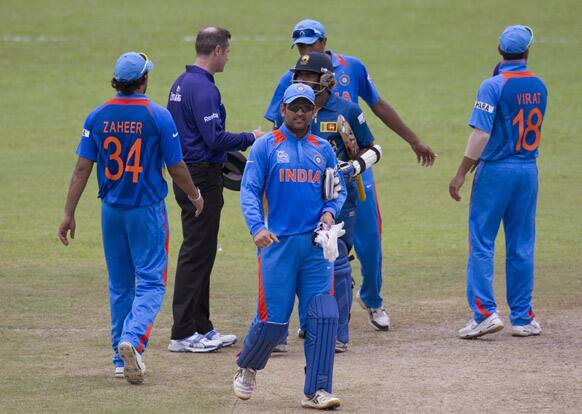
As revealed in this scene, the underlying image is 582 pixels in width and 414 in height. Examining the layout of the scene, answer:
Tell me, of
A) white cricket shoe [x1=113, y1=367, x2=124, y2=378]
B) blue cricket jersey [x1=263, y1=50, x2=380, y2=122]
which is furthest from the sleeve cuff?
blue cricket jersey [x1=263, y1=50, x2=380, y2=122]

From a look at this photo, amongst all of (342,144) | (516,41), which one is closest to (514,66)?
(516,41)

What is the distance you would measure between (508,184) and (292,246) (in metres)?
2.69

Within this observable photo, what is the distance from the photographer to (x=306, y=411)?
823 cm

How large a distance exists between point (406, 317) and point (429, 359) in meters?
1.62

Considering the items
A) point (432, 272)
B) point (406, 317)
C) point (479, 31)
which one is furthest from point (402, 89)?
point (406, 317)

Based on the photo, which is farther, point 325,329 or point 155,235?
Answer: point 155,235

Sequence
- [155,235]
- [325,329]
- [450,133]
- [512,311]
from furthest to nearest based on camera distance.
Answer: [450,133]
[512,311]
[155,235]
[325,329]

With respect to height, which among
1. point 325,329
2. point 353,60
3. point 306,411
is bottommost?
point 306,411

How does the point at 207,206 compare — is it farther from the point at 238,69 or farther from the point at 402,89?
the point at 238,69

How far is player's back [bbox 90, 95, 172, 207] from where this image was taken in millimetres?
8891

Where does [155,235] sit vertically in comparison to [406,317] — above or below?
above

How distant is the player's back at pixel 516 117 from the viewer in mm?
10258

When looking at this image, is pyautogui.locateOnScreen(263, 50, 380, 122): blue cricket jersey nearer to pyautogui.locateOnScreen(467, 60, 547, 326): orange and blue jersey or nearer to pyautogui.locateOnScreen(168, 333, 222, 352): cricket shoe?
pyautogui.locateOnScreen(467, 60, 547, 326): orange and blue jersey

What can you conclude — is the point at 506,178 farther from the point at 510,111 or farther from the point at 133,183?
the point at 133,183
